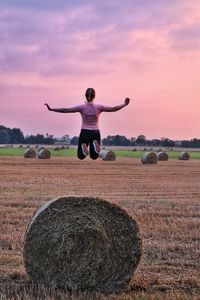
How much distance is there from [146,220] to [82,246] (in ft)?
16.9

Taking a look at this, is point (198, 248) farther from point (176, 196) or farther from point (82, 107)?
point (176, 196)

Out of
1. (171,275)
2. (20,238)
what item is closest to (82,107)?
(171,275)

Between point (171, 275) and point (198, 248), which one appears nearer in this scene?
point (171, 275)

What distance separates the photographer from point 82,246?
8.27 metres

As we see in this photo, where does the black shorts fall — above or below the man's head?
below

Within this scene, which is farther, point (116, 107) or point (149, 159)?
point (149, 159)

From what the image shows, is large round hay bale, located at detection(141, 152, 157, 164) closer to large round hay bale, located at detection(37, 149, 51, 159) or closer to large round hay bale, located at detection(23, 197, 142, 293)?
large round hay bale, located at detection(37, 149, 51, 159)

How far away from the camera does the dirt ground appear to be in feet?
26.6

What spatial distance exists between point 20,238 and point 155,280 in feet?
10.9

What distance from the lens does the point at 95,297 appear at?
7711 mm

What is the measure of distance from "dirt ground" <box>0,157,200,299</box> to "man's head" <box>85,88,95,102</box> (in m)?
2.53

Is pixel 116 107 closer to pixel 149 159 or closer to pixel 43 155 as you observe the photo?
pixel 149 159

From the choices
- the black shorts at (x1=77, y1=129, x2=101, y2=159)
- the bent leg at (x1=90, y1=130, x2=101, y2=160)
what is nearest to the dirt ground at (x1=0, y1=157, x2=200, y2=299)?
the bent leg at (x1=90, y1=130, x2=101, y2=160)

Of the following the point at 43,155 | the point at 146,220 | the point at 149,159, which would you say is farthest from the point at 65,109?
the point at 43,155
